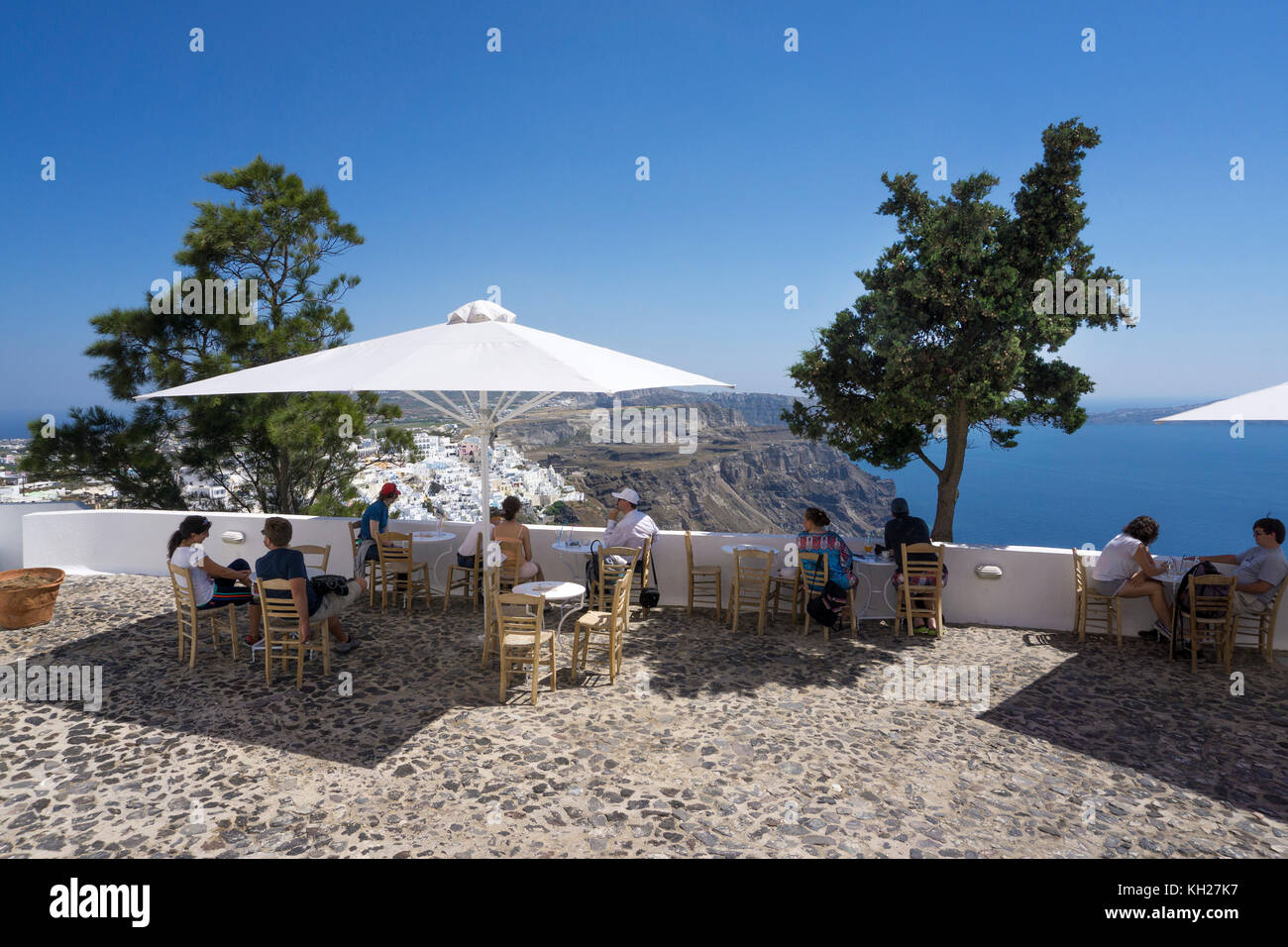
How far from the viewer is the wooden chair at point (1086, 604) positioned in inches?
256

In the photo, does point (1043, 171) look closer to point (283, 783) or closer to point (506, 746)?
point (506, 746)

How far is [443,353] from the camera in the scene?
4707mm

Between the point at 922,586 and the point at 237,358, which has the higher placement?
the point at 237,358

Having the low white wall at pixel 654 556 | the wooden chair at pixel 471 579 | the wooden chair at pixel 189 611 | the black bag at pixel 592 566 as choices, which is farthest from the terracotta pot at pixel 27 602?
the black bag at pixel 592 566

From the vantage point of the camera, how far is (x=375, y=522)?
7.39 m

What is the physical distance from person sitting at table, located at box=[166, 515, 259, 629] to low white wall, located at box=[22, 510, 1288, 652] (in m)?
2.12

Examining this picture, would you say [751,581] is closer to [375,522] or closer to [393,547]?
[393,547]

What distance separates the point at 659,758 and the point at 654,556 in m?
3.66

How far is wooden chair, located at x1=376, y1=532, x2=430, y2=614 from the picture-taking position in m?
7.14

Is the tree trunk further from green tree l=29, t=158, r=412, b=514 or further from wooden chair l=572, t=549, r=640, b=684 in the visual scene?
green tree l=29, t=158, r=412, b=514

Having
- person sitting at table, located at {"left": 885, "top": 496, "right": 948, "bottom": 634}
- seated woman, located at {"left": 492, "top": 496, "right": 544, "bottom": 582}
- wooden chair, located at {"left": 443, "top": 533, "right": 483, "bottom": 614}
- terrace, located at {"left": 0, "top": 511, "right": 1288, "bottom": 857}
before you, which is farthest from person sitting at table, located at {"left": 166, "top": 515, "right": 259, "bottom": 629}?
person sitting at table, located at {"left": 885, "top": 496, "right": 948, "bottom": 634}

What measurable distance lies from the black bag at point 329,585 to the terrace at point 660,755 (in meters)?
0.61

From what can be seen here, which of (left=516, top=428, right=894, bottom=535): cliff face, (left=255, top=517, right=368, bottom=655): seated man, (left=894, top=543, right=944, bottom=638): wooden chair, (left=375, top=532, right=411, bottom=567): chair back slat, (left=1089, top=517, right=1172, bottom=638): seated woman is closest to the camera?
(left=255, top=517, right=368, bottom=655): seated man

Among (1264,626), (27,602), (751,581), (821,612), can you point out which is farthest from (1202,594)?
(27,602)
